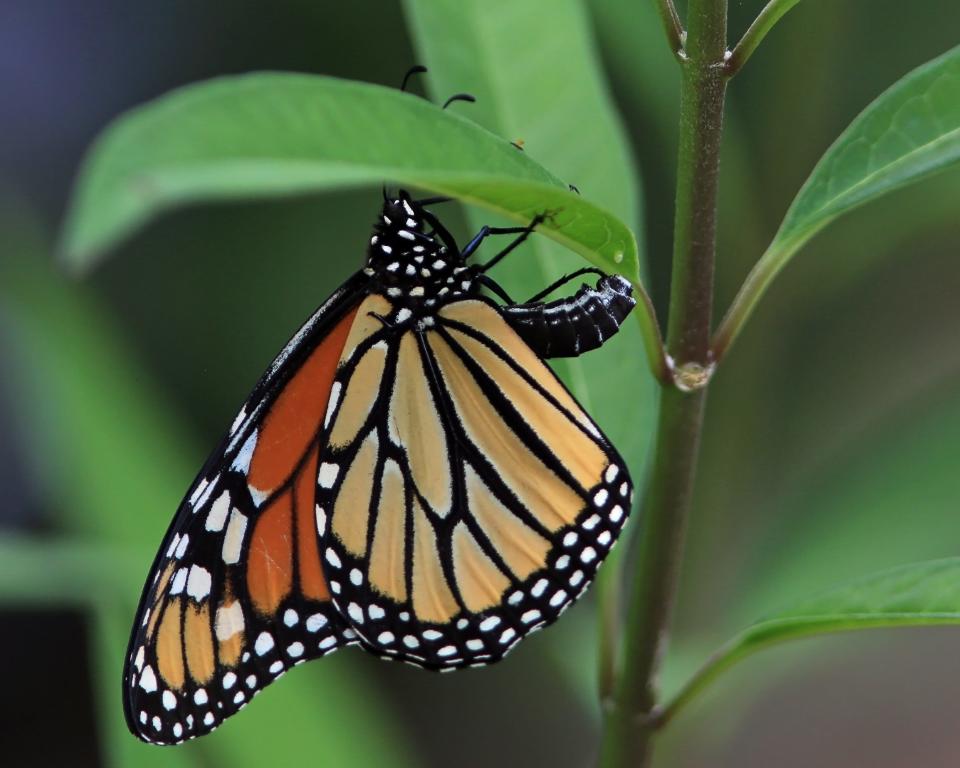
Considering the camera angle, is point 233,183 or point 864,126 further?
point 864,126

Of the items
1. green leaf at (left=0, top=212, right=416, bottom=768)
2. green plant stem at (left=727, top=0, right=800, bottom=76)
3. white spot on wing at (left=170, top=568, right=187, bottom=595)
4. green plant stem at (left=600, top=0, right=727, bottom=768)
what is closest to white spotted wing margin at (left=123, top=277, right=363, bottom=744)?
white spot on wing at (left=170, top=568, right=187, bottom=595)

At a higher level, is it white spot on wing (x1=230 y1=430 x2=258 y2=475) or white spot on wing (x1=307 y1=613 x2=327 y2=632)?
white spot on wing (x1=230 y1=430 x2=258 y2=475)

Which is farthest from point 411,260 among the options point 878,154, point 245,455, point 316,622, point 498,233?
point 878,154

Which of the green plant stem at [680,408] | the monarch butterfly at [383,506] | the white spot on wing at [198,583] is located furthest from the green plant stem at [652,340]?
the white spot on wing at [198,583]

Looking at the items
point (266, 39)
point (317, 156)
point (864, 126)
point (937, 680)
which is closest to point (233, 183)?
point (317, 156)

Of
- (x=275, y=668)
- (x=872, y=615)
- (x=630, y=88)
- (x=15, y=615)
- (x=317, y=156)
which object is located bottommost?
(x=15, y=615)

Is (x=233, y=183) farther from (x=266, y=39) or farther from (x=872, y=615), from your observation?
(x=266, y=39)

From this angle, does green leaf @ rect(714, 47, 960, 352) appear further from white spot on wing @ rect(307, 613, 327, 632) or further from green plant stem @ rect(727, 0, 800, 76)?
white spot on wing @ rect(307, 613, 327, 632)
